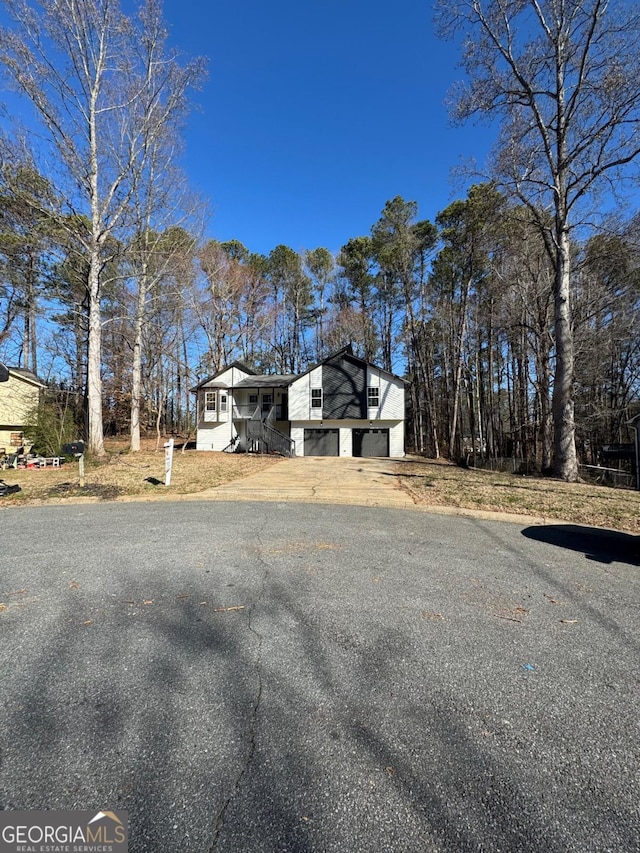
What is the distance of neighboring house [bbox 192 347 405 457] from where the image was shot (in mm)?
21453

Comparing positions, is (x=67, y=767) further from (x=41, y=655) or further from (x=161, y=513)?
(x=161, y=513)

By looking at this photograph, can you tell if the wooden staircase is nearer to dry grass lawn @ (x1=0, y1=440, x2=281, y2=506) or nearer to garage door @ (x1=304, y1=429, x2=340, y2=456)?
garage door @ (x1=304, y1=429, x2=340, y2=456)

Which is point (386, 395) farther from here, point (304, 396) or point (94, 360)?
point (94, 360)

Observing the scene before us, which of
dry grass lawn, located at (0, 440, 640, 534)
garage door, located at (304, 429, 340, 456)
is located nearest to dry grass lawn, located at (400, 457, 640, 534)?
dry grass lawn, located at (0, 440, 640, 534)

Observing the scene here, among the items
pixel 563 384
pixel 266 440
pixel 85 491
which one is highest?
pixel 563 384

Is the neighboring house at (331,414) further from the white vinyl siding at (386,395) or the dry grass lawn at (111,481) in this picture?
the dry grass lawn at (111,481)

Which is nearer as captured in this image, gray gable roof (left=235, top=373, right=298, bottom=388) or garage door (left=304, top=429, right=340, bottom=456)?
garage door (left=304, top=429, right=340, bottom=456)

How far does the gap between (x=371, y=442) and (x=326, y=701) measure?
20.1 metres

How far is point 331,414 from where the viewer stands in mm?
21812

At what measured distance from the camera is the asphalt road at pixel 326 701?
1.29 meters

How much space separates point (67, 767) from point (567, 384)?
42.0ft

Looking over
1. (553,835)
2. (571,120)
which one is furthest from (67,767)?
(571,120)

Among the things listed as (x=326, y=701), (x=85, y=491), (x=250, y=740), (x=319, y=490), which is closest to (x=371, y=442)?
(x=319, y=490)

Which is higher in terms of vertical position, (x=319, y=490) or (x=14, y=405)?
(x=14, y=405)
